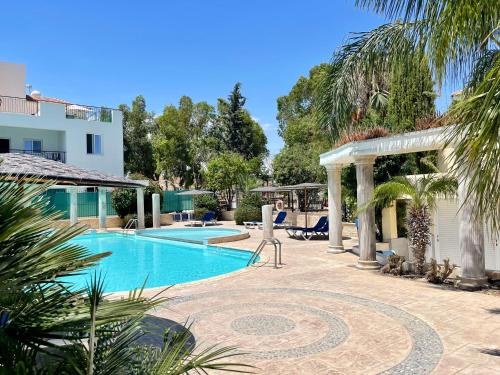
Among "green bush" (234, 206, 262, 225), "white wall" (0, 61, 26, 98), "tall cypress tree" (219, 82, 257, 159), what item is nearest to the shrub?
"green bush" (234, 206, 262, 225)

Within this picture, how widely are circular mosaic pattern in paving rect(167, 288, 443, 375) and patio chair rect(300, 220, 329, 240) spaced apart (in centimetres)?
1000

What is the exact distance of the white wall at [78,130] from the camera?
29875 mm

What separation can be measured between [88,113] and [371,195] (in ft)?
94.2

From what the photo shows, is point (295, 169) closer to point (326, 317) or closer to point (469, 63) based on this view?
point (326, 317)

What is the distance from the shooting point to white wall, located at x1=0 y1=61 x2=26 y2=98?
3152 cm

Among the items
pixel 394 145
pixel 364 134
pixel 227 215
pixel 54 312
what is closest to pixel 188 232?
pixel 227 215

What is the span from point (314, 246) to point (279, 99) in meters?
40.9

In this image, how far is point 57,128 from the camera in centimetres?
3133

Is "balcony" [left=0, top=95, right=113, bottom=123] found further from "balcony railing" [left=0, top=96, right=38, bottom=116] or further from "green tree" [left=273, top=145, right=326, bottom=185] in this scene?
"green tree" [left=273, top=145, right=326, bottom=185]

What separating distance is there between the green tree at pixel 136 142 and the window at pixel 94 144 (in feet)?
33.9

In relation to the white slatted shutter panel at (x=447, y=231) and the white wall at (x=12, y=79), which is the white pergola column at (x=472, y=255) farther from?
the white wall at (x=12, y=79)

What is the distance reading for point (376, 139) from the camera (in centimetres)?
1105

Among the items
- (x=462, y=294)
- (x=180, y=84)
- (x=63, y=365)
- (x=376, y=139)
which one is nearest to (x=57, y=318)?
(x=63, y=365)

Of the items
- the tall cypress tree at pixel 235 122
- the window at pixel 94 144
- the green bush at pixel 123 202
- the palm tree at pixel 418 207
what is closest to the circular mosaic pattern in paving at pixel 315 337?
the palm tree at pixel 418 207
